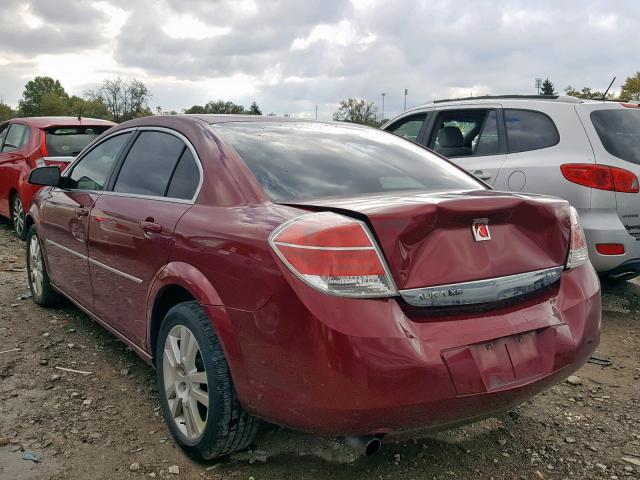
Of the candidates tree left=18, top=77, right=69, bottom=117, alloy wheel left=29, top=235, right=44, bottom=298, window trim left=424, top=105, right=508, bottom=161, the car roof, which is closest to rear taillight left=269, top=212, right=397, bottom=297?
alloy wheel left=29, top=235, right=44, bottom=298

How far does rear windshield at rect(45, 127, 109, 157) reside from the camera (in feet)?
26.2

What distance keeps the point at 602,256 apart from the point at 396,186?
2.69 metres

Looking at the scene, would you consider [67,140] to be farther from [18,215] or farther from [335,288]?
[335,288]

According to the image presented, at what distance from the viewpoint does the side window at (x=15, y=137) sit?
8288 mm

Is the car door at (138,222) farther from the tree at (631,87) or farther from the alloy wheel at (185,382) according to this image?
the tree at (631,87)

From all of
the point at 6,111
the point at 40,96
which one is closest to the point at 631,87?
the point at 6,111

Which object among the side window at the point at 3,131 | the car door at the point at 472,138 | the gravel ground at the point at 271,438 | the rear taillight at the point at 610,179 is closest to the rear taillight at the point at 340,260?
the gravel ground at the point at 271,438

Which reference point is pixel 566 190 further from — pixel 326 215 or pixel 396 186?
pixel 326 215

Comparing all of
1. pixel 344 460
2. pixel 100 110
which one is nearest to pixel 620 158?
pixel 344 460

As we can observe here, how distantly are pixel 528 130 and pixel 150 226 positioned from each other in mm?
3831

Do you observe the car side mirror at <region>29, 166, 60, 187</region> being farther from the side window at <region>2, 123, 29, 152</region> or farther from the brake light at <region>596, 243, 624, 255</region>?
the side window at <region>2, 123, 29, 152</region>

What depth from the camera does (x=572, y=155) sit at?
503cm

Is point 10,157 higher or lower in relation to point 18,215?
higher

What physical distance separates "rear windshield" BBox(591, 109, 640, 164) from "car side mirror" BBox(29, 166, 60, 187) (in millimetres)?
4281
